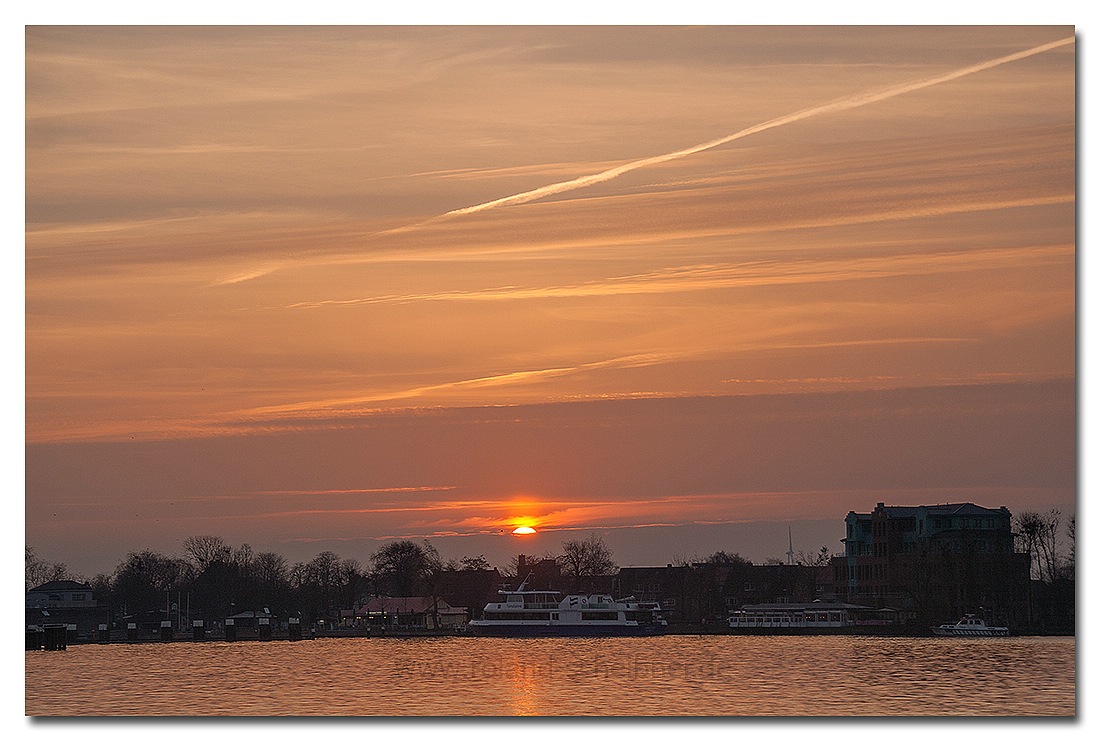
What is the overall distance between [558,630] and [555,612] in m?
0.88

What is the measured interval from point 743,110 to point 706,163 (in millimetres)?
364

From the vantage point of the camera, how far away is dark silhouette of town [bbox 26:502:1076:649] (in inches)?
389

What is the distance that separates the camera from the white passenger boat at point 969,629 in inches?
408

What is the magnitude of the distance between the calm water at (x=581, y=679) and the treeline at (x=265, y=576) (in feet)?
1.54

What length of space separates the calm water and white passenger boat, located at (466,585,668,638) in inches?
49.0

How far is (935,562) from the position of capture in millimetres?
11852

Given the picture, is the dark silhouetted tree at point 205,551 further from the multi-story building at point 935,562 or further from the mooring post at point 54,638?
the multi-story building at point 935,562

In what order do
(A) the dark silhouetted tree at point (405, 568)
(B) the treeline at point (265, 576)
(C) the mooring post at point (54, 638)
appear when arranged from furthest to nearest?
(A) the dark silhouetted tree at point (405, 568), (B) the treeline at point (265, 576), (C) the mooring post at point (54, 638)

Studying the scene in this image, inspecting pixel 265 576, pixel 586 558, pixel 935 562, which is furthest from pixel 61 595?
pixel 935 562

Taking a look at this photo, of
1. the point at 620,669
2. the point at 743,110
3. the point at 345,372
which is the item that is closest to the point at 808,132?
the point at 743,110

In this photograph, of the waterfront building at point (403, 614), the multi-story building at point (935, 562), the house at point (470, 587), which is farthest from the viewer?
the waterfront building at point (403, 614)

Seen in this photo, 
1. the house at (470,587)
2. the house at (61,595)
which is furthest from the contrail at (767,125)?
the house at (470,587)

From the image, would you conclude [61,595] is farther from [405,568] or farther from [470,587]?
[470,587]
